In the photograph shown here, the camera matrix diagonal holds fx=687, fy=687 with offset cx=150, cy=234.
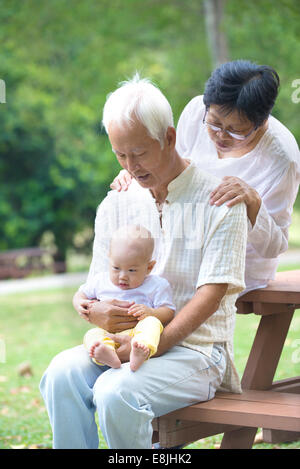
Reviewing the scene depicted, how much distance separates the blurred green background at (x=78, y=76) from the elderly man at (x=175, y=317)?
8060 millimetres

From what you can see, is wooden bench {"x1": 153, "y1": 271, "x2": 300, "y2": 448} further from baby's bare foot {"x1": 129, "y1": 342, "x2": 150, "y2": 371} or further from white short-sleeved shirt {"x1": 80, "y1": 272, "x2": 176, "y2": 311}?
white short-sleeved shirt {"x1": 80, "y1": 272, "x2": 176, "y2": 311}

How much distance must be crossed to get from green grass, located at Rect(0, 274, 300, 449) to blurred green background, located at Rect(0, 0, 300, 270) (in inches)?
148

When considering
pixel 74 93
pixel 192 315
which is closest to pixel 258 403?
pixel 192 315

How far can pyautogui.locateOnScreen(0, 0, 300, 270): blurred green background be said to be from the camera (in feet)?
37.2

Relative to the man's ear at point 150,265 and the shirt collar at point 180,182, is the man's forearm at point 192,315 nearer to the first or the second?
the man's ear at point 150,265

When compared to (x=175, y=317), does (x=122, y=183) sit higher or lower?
higher

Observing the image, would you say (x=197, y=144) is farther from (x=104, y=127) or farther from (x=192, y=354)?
(x=192, y=354)

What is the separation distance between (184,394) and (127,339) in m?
0.29

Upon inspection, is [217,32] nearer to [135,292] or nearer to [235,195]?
[235,195]

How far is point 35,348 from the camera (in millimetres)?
7211

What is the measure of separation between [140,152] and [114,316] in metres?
0.60

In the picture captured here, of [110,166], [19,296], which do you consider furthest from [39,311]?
[110,166]

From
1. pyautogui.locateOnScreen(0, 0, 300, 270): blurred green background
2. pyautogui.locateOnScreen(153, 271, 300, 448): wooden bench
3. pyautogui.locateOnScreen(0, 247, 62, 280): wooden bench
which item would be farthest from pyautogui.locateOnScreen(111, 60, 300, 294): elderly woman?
pyautogui.locateOnScreen(0, 247, 62, 280): wooden bench

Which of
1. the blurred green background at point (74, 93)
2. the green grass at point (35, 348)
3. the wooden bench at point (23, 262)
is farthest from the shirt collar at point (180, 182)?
the wooden bench at point (23, 262)
